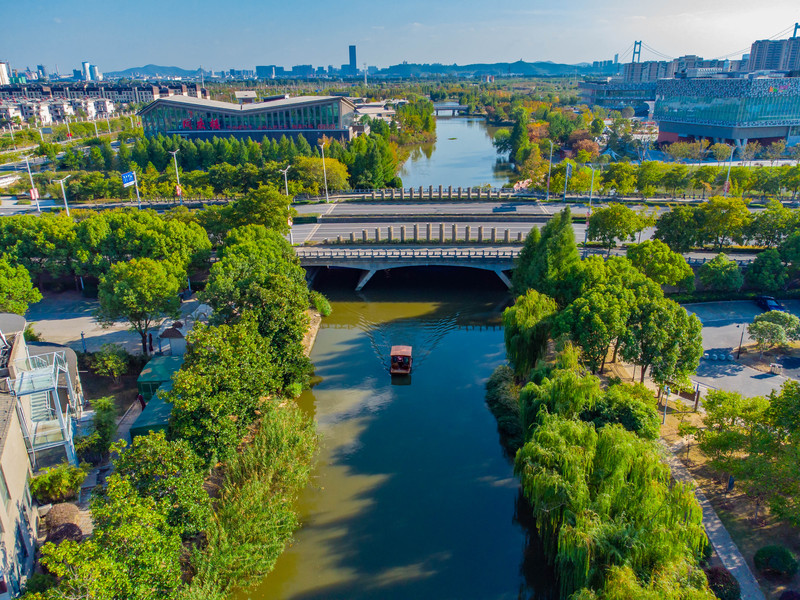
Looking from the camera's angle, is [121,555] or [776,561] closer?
[121,555]

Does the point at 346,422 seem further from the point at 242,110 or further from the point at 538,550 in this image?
the point at 242,110

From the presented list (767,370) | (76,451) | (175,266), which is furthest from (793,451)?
(175,266)

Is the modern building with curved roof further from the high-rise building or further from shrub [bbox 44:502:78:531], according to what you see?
the high-rise building

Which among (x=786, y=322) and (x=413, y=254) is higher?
(x=413, y=254)

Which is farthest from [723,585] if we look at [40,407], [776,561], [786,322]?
[40,407]

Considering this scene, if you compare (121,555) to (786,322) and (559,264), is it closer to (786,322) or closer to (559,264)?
(559,264)

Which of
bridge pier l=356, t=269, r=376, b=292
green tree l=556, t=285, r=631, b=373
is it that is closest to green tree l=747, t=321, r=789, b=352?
green tree l=556, t=285, r=631, b=373
